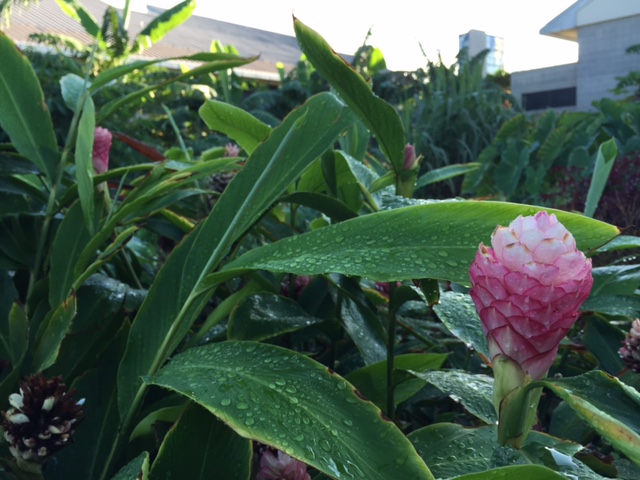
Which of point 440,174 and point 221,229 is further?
point 440,174

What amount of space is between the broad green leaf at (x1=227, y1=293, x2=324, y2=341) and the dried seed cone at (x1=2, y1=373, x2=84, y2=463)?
0.60 feet

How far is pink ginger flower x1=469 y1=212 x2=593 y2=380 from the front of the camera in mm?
422

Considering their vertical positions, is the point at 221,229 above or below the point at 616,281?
above

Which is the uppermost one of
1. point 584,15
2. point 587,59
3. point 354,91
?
point 584,15

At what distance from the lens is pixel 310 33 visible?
2.06ft

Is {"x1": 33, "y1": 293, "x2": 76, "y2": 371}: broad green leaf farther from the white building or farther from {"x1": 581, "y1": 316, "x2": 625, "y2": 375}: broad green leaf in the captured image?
the white building

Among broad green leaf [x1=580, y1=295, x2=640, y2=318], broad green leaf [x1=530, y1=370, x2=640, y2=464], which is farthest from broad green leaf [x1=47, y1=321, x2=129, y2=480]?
broad green leaf [x1=580, y1=295, x2=640, y2=318]

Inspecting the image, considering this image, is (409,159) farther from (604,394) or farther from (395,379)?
(604,394)

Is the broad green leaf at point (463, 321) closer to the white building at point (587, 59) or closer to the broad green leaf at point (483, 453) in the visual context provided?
the broad green leaf at point (483, 453)

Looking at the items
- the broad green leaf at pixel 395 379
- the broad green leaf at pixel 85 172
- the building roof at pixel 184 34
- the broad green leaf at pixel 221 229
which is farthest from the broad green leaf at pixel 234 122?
the building roof at pixel 184 34

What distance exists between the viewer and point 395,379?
0.70m

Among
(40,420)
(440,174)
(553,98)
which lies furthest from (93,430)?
(553,98)

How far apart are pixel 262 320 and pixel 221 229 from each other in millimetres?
134

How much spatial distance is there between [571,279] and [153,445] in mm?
413
